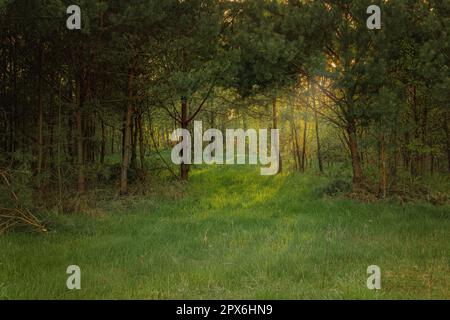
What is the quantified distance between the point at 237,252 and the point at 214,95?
859cm

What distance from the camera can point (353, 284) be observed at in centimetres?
536

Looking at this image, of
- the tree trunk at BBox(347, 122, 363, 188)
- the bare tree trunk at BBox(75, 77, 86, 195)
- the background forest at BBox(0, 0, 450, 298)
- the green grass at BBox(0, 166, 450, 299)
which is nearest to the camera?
the green grass at BBox(0, 166, 450, 299)

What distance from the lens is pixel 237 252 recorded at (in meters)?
6.90

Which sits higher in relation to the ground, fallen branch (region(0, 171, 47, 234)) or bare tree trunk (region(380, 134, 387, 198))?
bare tree trunk (region(380, 134, 387, 198))

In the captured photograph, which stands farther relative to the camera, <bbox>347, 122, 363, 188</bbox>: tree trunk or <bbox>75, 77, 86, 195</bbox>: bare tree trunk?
<bbox>347, 122, 363, 188</bbox>: tree trunk

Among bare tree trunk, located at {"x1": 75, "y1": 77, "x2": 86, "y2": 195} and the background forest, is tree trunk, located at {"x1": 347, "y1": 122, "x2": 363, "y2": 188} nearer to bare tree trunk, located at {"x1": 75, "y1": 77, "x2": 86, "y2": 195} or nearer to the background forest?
the background forest

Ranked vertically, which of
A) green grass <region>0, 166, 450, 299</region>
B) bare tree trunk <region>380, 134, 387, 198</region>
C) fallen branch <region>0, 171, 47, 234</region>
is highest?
bare tree trunk <region>380, 134, 387, 198</region>

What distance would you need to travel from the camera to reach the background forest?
816 cm

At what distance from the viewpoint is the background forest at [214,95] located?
816cm

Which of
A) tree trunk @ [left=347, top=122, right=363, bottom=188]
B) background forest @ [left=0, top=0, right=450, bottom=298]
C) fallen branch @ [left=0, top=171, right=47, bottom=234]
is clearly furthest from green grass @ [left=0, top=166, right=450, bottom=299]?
tree trunk @ [left=347, top=122, right=363, bottom=188]

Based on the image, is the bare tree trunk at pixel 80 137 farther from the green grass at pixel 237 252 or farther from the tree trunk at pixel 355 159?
the tree trunk at pixel 355 159

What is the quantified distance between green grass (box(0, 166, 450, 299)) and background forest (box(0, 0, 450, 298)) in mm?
69

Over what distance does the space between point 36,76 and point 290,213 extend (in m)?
7.96

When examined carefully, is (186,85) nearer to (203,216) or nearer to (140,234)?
(203,216)
